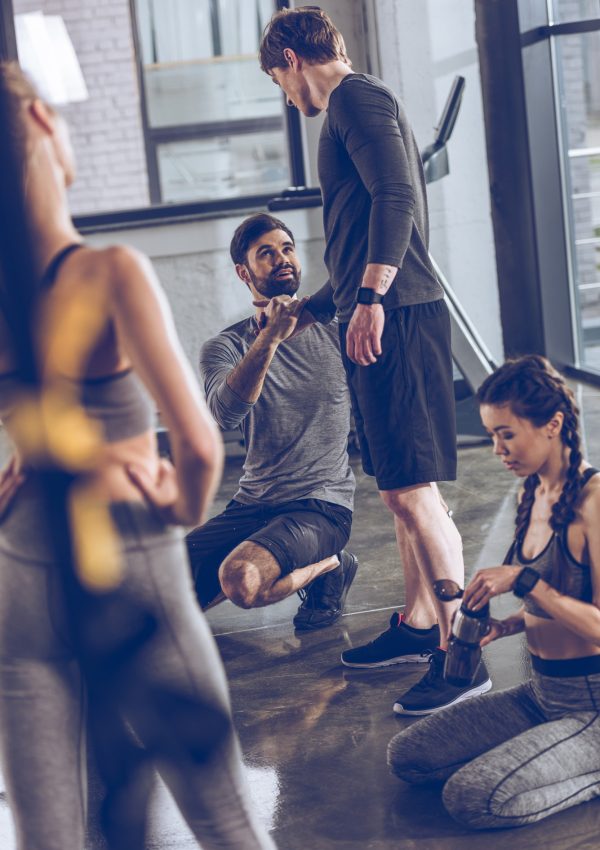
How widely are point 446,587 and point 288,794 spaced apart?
0.55m

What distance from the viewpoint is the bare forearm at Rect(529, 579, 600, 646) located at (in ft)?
7.14

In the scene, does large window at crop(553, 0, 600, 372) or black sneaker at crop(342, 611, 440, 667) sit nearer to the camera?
black sneaker at crop(342, 611, 440, 667)

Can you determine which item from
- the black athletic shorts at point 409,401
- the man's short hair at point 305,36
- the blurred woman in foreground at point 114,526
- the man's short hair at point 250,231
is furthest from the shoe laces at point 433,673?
the man's short hair at point 305,36

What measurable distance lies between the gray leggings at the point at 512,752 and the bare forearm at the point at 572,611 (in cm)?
13

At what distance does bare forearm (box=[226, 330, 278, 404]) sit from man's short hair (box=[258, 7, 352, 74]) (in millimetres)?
701

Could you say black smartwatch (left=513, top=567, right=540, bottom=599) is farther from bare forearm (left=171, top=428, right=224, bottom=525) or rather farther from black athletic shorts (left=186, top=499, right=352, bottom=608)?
black athletic shorts (left=186, top=499, right=352, bottom=608)

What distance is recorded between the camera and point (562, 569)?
2.24 meters

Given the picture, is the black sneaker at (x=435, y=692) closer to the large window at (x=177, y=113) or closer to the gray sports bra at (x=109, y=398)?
the gray sports bra at (x=109, y=398)

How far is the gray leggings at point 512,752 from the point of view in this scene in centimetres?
219

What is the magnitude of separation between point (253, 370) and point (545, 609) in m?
1.23

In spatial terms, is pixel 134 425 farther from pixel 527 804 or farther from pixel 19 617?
pixel 527 804

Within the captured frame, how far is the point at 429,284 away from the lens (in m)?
2.89

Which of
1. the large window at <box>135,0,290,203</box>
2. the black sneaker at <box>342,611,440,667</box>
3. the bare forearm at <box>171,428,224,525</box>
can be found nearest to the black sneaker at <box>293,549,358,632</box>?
the black sneaker at <box>342,611,440,667</box>

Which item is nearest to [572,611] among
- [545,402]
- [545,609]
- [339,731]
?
[545,609]
